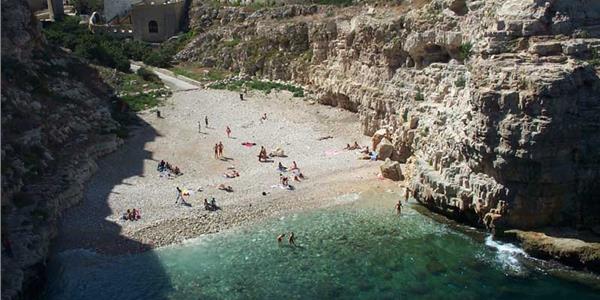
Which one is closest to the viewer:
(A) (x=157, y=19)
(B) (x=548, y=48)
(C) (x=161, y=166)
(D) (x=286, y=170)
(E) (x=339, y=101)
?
(B) (x=548, y=48)

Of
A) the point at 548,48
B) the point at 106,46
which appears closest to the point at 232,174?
the point at 548,48

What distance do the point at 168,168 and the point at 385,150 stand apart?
12036 mm

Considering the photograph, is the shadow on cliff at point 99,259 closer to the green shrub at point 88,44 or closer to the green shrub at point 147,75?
the green shrub at point 147,75

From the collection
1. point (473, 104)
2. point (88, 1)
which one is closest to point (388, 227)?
point (473, 104)

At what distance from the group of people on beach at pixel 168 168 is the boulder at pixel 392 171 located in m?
11.1

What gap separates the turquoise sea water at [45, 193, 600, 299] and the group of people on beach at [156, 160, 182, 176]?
771cm

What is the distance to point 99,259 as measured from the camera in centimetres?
2548

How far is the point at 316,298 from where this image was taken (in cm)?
2223

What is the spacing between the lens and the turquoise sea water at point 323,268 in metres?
22.6

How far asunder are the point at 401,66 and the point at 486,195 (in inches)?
534

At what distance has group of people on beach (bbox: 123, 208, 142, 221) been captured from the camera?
28.9m

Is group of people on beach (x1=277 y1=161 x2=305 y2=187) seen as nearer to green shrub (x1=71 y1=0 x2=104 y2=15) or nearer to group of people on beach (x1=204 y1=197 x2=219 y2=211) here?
group of people on beach (x1=204 y1=197 x2=219 y2=211)

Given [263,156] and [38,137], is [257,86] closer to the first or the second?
[263,156]

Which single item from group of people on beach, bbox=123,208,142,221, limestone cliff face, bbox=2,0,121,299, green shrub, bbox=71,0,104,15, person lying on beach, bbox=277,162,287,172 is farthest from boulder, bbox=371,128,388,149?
green shrub, bbox=71,0,104,15
